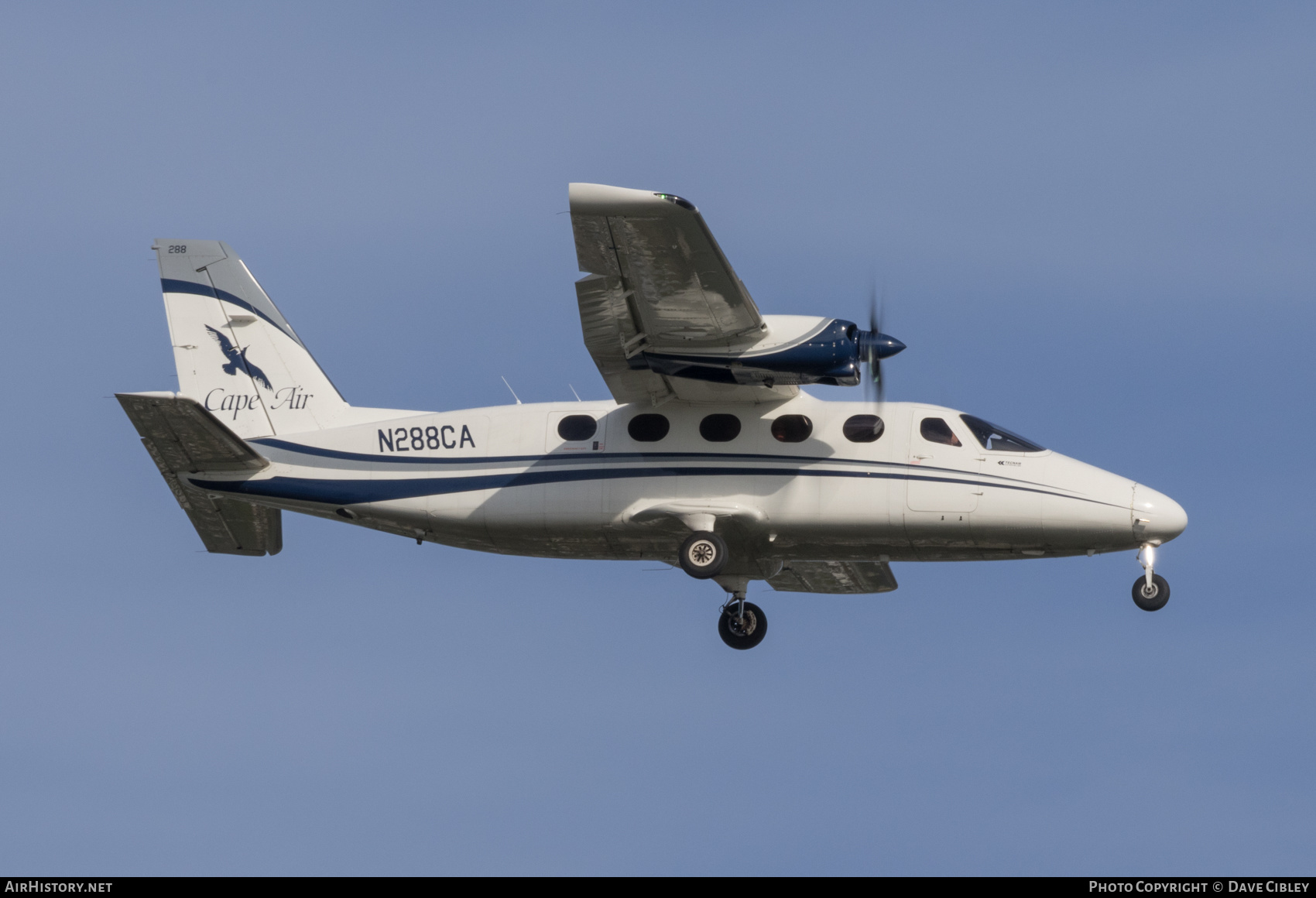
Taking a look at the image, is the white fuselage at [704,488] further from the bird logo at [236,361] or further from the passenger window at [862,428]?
the bird logo at [236,361]

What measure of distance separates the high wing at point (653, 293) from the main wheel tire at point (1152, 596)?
214 inches

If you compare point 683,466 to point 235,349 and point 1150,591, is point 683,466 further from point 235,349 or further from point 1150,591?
point 235,349

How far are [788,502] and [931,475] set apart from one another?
1.99 m

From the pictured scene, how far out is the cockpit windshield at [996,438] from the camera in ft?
71.1

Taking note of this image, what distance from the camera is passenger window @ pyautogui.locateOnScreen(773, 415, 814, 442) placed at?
2188 cm

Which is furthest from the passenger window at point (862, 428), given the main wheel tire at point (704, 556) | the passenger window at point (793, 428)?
the main wheel tire at point (704, 556)

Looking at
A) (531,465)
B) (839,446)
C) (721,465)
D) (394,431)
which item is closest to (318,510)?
(394,431)

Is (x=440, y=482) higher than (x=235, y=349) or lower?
lower

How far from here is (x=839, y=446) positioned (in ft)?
71.4

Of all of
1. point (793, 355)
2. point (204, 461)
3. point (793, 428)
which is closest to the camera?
point (793, 355)

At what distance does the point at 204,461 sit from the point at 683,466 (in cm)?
689

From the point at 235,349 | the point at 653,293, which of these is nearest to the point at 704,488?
the point at 653,293

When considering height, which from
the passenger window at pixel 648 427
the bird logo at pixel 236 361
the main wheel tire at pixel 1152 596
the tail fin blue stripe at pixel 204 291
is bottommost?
the main wheel tire at pixel 1152 596

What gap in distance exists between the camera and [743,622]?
23.8m
